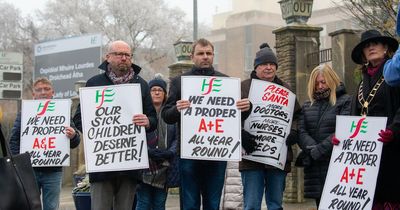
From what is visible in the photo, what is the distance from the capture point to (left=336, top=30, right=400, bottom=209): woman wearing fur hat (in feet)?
16.9

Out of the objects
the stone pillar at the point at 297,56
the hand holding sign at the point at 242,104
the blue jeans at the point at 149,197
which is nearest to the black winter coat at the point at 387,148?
the hand holding sign at the point at 242,104

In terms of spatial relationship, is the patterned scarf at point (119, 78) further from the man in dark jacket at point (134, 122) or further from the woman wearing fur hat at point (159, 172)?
the woman wearing fur hat at point (159, 172)

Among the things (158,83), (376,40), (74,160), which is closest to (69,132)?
(158,83)

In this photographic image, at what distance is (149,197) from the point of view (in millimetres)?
7723

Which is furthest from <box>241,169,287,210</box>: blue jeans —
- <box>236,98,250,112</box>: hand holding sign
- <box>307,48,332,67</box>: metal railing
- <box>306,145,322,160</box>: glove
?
<box>307,48,332,67</box>: metal railing

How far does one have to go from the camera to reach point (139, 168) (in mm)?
6219

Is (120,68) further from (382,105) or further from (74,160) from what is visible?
(74,160)

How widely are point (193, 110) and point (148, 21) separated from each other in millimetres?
43076

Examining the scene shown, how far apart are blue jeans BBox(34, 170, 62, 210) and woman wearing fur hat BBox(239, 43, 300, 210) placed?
2.29 m

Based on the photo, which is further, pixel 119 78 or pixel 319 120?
pixel 319 120

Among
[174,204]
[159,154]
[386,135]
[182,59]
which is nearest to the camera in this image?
[386,135]

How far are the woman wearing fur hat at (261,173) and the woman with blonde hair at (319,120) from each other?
0.26m

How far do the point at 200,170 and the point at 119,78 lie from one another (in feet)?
3.98

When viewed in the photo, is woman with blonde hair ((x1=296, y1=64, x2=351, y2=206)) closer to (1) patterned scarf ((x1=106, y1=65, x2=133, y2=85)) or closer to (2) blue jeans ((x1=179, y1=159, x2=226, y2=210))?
(2) blue jeans ((x1=179, y1=159, x2=226, y2=210))
